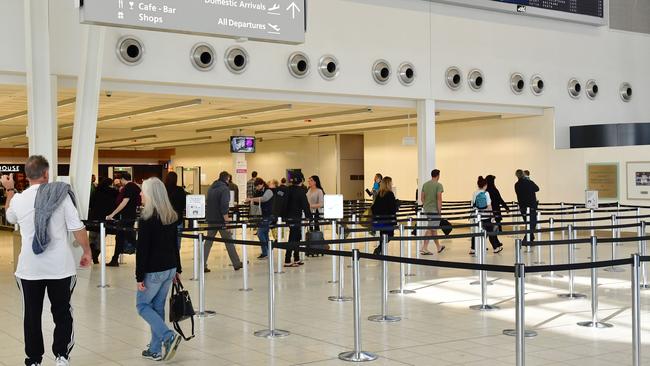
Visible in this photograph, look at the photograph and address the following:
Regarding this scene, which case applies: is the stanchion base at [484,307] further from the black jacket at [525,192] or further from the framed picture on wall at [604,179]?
the framed picture on wall at [604,179]

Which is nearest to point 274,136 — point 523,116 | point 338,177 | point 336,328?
point 338,177

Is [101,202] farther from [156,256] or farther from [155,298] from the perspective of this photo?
[156,256]

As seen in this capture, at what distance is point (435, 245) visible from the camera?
1812 centimetres

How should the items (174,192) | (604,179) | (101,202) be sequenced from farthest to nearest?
(604,179)
(101,202)
(174,192)

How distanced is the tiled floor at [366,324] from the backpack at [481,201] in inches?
163

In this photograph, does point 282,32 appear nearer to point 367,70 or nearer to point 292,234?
point 292,234

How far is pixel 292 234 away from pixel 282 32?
5278 mm

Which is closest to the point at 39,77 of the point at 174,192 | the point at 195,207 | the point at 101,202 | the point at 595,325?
the point at 101,202

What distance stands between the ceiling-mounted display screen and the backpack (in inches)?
212

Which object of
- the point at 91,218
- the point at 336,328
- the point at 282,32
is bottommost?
the point at 336,328

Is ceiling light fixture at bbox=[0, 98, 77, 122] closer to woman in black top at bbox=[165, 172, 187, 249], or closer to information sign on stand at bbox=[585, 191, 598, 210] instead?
woman in black top at bbox=[165, 172, 187, 249]

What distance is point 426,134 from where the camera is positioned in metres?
19.8

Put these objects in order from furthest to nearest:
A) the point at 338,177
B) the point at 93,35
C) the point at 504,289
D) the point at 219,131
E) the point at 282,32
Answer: the point at 338,177 → the point at 219,131 → the point at 93,35 → the point at 504,289 → the point at 282,32

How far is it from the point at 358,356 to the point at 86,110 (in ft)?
29.0
